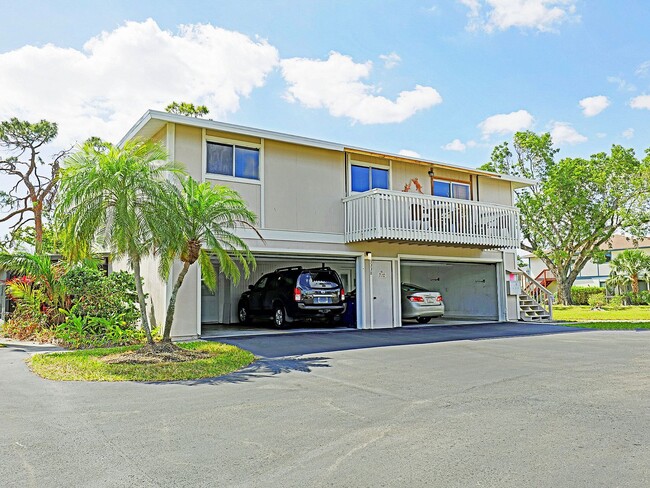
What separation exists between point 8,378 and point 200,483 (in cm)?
563

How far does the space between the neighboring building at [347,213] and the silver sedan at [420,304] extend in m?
0.77

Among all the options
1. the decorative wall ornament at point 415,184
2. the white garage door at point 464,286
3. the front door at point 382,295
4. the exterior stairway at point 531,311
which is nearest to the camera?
the front door at point 382,295

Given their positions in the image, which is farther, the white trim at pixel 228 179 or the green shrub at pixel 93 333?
the white trim at pixel 228 179

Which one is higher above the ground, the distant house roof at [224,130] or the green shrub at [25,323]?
the distant house roof at [224,130]

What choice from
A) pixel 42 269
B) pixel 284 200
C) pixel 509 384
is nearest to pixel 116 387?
→ pixel 509 384

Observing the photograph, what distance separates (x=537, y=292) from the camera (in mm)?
21750

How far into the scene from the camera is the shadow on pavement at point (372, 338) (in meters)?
11.1

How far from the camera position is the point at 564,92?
55.3 ft

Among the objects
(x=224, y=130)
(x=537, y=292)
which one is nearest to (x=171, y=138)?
(x=224, y=130)

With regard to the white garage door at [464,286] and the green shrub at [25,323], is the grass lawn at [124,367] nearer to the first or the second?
the green shrub at [25,323]

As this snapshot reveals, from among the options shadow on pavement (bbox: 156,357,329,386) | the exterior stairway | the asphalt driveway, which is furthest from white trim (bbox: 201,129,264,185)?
the exterior stairway

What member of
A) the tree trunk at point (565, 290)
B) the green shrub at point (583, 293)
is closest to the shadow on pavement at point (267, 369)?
the tree trunk at point (565, 290)

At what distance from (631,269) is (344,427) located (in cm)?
3854

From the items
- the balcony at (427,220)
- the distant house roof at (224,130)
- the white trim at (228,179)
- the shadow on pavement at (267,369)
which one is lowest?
the shadow on pavement at (267,369)
